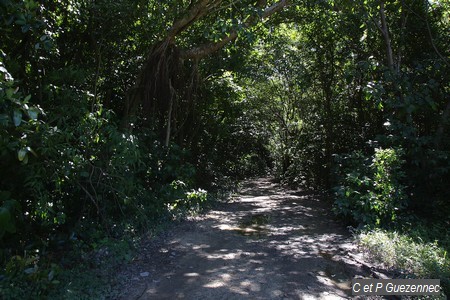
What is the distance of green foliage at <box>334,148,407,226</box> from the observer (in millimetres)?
6832

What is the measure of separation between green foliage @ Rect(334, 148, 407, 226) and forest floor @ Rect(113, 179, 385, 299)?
0.58m

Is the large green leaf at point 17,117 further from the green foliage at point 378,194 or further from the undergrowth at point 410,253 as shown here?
the green foliage at point 378,194

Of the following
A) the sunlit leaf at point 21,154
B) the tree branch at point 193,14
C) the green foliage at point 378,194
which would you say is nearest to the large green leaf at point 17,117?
the sunlit leaf at point 21,154

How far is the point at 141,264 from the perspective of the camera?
5371 millimetres

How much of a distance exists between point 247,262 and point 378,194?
312 centimetres

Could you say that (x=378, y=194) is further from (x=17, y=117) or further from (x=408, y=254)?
(x=17, y=117)

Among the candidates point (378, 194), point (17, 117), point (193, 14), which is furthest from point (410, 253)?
point (193, 14)

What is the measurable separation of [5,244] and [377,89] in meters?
6.84

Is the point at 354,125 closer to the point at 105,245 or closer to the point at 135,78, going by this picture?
the point at 135,78

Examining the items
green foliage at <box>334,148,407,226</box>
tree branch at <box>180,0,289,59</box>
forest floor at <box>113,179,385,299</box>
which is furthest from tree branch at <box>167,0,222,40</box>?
green foliage at <box>334,148,407,226</box>

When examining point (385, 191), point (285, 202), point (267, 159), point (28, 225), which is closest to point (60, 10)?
point (28, 225)

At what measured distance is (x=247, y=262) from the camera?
5.53m

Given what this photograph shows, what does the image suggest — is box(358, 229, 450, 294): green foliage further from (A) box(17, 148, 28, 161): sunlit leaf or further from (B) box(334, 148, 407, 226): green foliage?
(A) box(17, 148, 28, 161): sunlit leaf

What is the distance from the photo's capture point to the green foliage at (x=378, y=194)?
6832 millimetres
